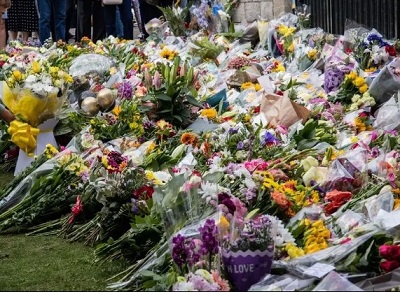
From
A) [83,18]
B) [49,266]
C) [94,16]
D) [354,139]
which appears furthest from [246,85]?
[83,18]

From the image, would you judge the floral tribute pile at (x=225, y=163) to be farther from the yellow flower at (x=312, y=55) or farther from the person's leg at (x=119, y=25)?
the person's leg at (x=119, y=25)

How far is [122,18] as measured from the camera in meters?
14.0

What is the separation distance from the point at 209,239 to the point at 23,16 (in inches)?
435

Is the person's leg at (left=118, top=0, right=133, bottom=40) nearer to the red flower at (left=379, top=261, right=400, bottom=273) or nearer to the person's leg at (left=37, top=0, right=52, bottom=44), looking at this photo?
the person's leg at (left=37, top=0, right=52, bottom=44)

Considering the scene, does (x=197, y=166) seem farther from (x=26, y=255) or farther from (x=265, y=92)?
(x=265, y=92)

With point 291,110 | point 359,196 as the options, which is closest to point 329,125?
point 291,110

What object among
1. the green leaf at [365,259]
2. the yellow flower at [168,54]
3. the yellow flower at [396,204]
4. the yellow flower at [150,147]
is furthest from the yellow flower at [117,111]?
the green leaf at [365,259]

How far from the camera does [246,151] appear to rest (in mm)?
5898

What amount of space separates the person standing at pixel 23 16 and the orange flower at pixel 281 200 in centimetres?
1022

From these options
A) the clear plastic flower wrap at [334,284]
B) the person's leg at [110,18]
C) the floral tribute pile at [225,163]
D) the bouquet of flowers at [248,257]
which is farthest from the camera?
the person's leg at [110,18]

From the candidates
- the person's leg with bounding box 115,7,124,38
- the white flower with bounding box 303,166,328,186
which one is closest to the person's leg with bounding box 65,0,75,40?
the person's leg with bounding box 115,7,124,38

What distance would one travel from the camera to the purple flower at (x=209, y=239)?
154 inches

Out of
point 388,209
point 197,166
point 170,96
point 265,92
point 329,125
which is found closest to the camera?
point 388,209

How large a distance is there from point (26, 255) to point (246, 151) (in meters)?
1.45
